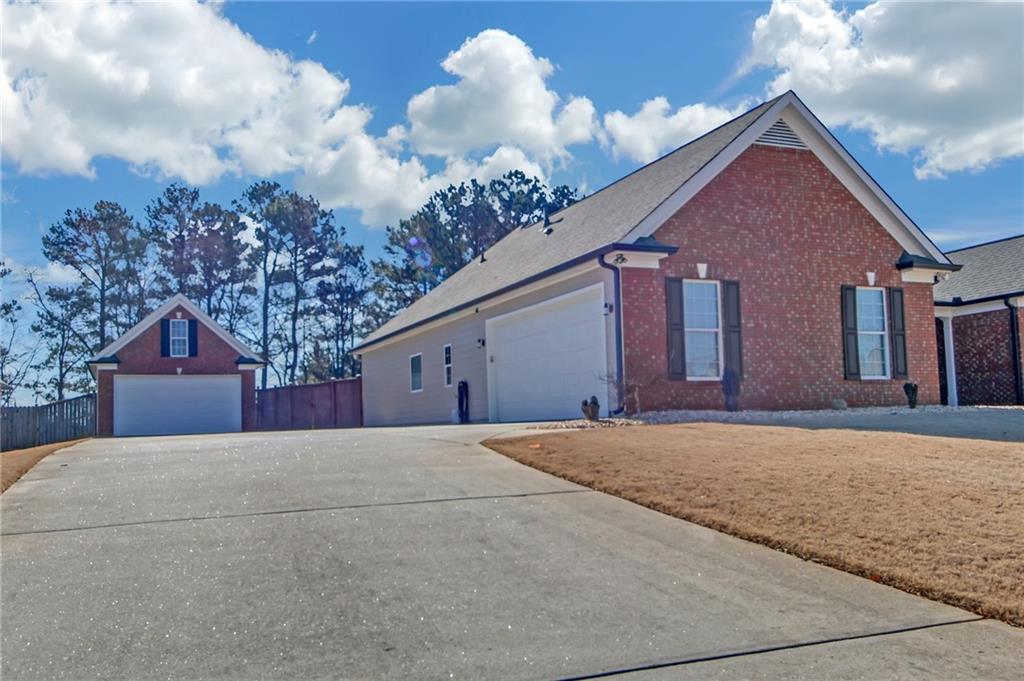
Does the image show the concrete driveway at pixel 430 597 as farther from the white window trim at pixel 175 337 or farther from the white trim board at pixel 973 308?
the white window trim at pixel 175 337

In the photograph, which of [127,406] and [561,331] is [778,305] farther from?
[127,406]

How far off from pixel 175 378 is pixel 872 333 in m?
23.6

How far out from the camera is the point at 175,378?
1242 inches

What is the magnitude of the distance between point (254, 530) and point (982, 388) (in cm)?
2173

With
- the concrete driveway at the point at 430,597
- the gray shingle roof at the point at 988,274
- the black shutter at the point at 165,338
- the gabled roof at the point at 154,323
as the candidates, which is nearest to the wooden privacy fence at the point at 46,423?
the gabled roof at the point at 154,323

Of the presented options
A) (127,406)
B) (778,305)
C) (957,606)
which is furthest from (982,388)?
(127,406)

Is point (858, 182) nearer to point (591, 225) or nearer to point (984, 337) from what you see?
point (591, 225)

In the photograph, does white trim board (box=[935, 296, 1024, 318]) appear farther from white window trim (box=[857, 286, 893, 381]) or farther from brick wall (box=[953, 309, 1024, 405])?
white window trim (box=[857, 286, 893, 381])

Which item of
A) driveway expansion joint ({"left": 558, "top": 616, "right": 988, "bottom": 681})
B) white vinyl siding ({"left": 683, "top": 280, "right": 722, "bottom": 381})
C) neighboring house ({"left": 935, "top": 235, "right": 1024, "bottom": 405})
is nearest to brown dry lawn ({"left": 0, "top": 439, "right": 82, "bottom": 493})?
driveway expansion joint ({"left": 558, "top": 616, "right": 988, "bottom": 681})

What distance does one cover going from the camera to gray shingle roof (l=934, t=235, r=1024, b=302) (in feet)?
75.8

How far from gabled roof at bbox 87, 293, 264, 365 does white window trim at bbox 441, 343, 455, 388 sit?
10.7m

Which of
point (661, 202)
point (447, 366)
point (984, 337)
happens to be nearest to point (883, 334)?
point (984, 337)

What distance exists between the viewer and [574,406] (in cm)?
1798

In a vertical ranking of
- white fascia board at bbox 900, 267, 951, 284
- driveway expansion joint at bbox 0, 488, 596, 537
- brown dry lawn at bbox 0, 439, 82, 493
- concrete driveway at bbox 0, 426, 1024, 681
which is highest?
white fascia board at bbox 900, 267, 951, 284
